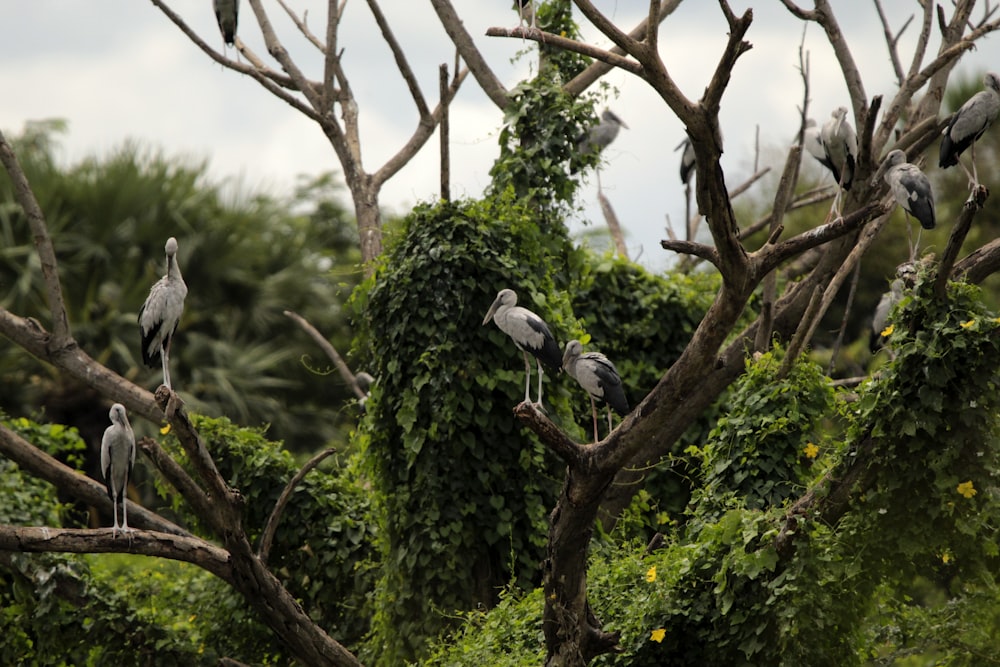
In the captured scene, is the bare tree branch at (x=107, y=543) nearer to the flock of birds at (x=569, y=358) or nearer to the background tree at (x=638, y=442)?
the background tree at (x=638, y=442)

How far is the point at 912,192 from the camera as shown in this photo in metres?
7.43

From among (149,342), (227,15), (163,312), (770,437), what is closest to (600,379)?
(770,437)

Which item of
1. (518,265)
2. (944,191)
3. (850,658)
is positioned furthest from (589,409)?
(944,191)

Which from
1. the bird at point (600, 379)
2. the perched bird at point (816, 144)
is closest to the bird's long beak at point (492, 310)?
the bird at point (600, 379)

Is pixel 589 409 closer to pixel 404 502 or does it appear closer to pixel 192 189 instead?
pixel 404 502

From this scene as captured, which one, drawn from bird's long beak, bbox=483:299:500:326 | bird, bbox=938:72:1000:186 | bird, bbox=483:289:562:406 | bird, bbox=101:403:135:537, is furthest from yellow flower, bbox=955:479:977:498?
bird, bbox=101:403:135:537

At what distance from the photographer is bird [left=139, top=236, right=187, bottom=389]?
7.43 meters

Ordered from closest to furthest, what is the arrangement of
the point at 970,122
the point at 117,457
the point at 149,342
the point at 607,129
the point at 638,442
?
the point at 638,442
the point at 149,342
the point at 117,457
the point at 970,122
the point at 607,129

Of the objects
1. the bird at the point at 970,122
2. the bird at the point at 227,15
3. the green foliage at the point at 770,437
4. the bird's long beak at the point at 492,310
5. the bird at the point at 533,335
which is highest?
the bird at the point at 227,15

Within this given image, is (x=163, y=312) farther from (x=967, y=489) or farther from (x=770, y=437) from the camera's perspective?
(x=967, y=489)

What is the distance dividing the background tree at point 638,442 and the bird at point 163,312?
3.13 feet

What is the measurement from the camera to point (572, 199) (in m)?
9.02

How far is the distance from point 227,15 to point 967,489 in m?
7.31

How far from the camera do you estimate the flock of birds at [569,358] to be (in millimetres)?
6836
